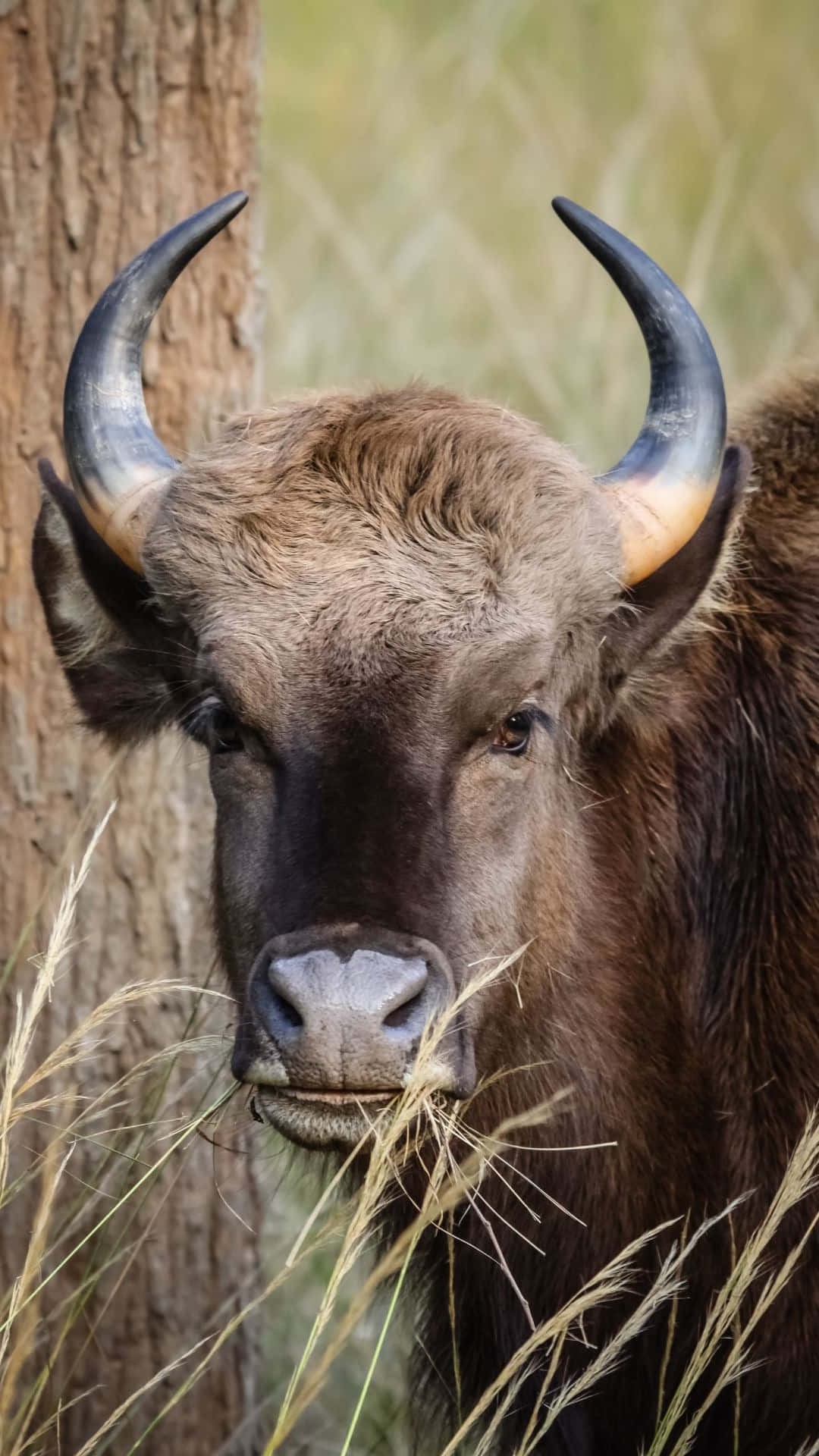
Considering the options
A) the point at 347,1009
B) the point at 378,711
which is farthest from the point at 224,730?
the point at 347,1009

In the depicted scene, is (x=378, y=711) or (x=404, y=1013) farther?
(x=378, y=711)

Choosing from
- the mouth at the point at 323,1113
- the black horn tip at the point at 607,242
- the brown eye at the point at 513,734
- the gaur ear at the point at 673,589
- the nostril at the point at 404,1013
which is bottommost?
the mouth at the point at 323,1113

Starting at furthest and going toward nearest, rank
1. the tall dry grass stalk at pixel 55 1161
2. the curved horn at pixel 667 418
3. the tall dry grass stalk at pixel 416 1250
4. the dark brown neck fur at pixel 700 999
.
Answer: the dark brown neck fur at pixel 700 999 < the curved horn at pixel 667 418 < the tall dry grass stalk at pixel 55 1161 < the tall dry grass stalk at pixel 416 1250

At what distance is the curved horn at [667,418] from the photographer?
12.4 feet

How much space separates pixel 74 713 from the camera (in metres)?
4.90

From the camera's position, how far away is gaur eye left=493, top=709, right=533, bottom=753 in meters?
3.69

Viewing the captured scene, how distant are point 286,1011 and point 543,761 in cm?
102

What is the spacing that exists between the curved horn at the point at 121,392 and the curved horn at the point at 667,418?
93 cm

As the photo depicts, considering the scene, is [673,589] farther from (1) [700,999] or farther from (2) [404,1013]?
(2) [404,1013]

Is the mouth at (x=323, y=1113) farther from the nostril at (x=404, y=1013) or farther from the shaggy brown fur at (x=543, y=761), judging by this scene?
the shaggy brown fur at (x=543, y=761)

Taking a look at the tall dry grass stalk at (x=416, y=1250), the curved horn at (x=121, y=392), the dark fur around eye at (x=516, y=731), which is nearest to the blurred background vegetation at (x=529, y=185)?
the curved horn at (x=121, y=392)

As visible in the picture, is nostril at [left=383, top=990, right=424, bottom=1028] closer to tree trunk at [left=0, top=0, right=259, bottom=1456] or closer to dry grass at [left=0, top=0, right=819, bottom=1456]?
tree trunk at [left=0, top=0, right=259, bottom=1456]

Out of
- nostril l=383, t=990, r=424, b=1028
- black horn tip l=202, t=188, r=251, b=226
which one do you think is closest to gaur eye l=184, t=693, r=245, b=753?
nostril l=383, t=990, r=424, b=1028

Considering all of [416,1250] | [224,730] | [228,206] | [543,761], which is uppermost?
[228,206]
